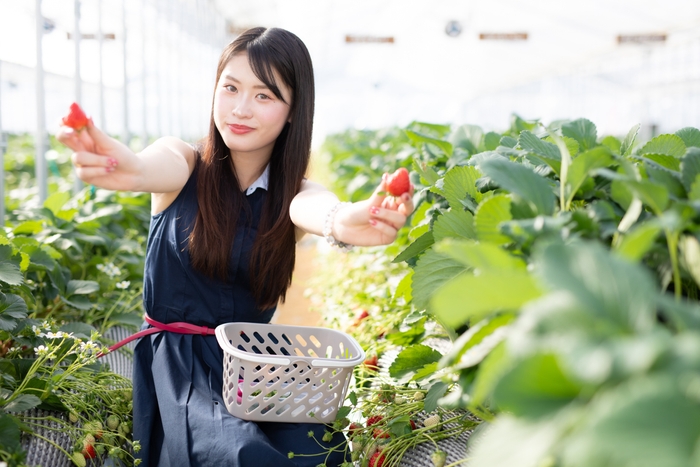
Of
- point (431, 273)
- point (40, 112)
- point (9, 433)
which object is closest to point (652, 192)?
point (431, 273)

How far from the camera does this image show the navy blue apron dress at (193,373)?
1448 mm

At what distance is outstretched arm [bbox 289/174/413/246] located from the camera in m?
1.23

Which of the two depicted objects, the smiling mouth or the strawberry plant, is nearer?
the strawberry plant

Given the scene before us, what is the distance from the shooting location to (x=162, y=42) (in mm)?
6957

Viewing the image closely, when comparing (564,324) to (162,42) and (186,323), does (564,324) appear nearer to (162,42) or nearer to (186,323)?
(186,323)

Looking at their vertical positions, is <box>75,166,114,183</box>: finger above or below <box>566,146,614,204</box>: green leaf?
below

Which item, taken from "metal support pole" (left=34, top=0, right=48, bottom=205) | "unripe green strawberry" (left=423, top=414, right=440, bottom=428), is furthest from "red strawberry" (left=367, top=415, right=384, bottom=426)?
"metal support pole" (left=34, top=0, right=48, bottom=205)

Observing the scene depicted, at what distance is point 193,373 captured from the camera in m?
1.69

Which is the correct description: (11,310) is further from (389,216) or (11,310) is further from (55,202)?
(55,202)

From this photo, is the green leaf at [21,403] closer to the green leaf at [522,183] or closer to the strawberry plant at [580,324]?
the strawberry plant at [580,324]

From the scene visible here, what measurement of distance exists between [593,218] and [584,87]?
17.8 m

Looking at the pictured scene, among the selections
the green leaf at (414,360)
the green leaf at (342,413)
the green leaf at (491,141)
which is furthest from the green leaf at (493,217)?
the green leaf at (491,141)

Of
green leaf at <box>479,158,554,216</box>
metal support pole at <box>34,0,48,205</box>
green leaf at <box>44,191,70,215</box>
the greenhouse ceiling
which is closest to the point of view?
green leaf at <box>479,158,554,216</box>

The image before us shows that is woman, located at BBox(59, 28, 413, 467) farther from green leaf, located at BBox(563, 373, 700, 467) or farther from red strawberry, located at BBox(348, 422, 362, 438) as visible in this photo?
green leaf, located at BBox(563, 373, 700, 467)
